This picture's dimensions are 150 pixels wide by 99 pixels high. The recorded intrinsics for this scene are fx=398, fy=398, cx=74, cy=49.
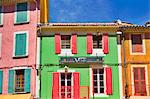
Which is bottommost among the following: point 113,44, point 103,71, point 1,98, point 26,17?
point 1,98

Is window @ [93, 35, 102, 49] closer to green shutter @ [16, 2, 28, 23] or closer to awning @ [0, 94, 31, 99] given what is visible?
green shutter @ [16, 2, 28, 23]

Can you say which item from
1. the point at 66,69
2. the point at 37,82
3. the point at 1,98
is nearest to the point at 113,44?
the point at 66,69

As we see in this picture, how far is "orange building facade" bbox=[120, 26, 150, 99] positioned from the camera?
2791cm

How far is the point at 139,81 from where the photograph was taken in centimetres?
2808

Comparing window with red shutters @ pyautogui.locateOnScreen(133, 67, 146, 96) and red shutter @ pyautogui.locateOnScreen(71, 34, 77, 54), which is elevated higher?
red shutter @ pyautogui.locateOnScreen(71, 34, 77, 54)

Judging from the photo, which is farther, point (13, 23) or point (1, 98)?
point (13, 23)

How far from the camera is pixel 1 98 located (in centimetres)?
2808

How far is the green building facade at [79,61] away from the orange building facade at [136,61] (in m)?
0.65

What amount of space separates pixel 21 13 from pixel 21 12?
79 millimetres

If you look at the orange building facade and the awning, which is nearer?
the awning

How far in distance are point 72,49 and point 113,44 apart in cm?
301

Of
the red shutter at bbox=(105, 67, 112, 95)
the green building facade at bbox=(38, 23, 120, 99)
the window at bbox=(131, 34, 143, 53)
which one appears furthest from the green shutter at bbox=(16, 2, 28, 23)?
the window at bbox=(131, 34, 143, 53)

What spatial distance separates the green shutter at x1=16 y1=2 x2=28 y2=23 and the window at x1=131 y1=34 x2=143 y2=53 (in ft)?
26.6

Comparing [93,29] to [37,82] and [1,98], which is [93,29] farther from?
[1,98]
